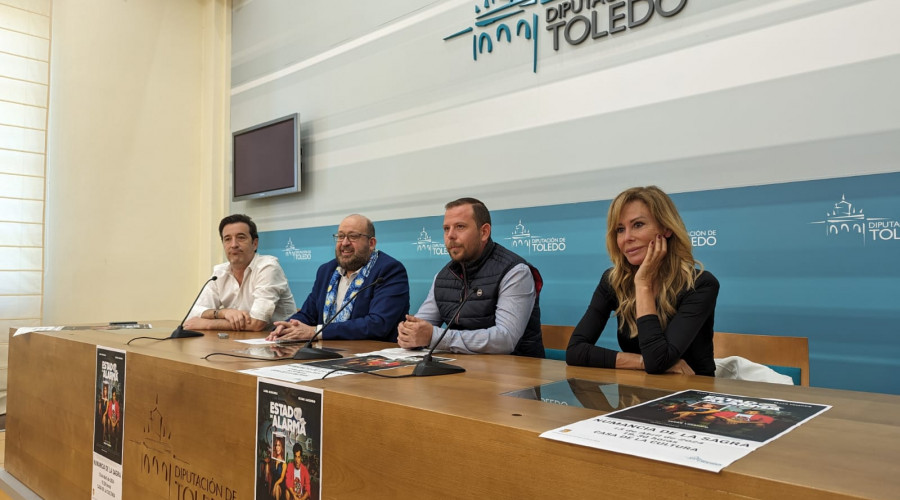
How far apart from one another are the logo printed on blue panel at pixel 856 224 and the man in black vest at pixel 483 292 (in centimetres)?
113

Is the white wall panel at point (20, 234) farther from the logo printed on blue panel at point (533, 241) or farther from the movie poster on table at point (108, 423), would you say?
the logo printed on blue panel at point (533, 241)

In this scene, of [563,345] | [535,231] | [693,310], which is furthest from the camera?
[535,231]

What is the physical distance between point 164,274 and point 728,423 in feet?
16.9

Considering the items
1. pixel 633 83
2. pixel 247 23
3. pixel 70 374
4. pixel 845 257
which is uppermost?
pixel 247 23

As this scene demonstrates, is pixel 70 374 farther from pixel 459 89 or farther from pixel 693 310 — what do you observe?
pixel 459 89

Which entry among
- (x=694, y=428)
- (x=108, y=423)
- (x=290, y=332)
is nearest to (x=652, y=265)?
(x=694, y=428)

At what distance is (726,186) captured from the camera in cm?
256

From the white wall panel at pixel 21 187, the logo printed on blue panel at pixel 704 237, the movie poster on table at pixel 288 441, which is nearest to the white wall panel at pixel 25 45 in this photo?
the white wall panel at pixel 21 187

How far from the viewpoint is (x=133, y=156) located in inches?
197

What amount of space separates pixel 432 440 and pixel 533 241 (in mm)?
2315

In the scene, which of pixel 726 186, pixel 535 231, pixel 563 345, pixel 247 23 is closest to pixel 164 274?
pixel 247 23

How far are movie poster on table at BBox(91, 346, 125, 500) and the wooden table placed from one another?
1.8 inches

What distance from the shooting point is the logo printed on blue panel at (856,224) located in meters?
2.16

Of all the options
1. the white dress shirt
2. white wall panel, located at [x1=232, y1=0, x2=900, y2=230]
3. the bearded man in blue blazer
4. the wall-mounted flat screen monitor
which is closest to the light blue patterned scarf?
the bearded man in blue blazer
